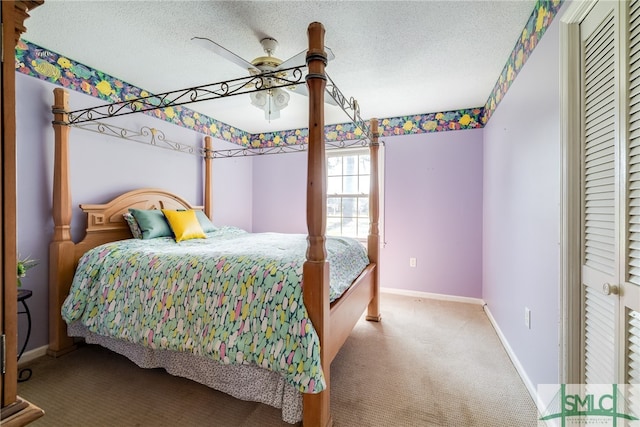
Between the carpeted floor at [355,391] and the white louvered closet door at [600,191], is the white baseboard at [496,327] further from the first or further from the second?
the white louvered closet door at [600,191]

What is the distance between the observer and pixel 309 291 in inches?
54.3

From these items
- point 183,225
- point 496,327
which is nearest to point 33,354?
point 183,225

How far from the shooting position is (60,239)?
2117mm

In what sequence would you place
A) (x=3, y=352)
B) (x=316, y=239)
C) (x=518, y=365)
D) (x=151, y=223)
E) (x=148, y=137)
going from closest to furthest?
1. (x=3, y=352)
2. (x=316, y=239)
3. (x=518, y=365)
4. (x=151, y=223)
5. (x=148, y=137)

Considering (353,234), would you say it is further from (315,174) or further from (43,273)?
(43,273)

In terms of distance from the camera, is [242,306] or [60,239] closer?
[242,306]

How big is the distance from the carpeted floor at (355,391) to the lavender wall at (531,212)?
26 cm

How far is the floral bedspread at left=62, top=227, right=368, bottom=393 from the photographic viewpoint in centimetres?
136

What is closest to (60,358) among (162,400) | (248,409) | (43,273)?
(43,273)

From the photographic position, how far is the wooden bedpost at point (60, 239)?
209cm

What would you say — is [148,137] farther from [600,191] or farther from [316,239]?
[600,191]

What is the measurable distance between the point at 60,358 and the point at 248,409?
5.49ft

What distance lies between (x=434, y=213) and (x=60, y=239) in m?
3.81

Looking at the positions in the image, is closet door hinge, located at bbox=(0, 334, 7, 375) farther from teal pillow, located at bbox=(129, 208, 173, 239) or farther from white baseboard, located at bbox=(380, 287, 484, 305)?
white baseboard, located at bbox=(380, 287, 484, 305)
